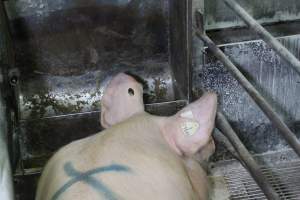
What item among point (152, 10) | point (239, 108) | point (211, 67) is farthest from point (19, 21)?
point (239, 108)

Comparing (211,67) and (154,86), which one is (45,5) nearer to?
(154,86)

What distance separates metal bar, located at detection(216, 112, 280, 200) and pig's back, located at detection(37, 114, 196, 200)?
32 centimetres

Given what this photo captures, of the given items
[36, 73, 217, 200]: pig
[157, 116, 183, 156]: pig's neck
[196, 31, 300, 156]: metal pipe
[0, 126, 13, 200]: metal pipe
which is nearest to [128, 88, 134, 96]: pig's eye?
[36, 73, 217, 200]: pig

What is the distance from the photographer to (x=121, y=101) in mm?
1489

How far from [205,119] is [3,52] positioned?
135 centimetres

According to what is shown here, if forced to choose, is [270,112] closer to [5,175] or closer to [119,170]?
[119,170]

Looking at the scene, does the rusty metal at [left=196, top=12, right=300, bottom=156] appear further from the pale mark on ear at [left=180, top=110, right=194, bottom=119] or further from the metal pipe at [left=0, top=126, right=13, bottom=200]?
the metal pipe at [left=0, top=126, right=13, bottom=200]

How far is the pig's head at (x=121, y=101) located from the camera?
1479mm

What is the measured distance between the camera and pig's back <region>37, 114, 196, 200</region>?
108cm

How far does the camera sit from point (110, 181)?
1.09m

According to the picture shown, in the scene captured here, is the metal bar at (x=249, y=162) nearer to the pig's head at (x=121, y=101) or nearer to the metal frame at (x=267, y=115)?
the metal frame at (x=267, y=115)

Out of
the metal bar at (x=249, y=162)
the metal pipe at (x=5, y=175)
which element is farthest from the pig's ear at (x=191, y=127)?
the metal pipe at (x=5, y=175)

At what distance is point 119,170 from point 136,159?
0.06m

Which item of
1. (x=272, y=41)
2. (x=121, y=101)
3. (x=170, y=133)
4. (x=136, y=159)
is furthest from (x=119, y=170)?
(x=272, y=41)
